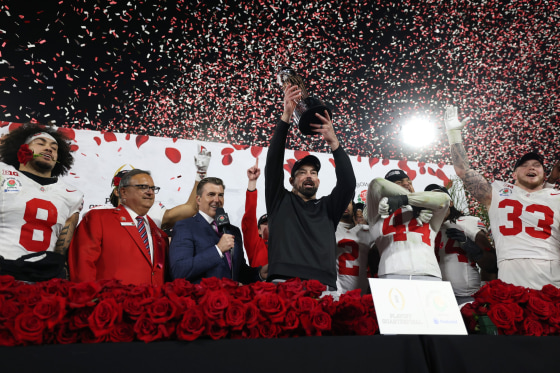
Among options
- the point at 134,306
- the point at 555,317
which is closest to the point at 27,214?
the point at 134,306

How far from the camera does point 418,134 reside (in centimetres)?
443

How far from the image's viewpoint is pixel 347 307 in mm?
1114

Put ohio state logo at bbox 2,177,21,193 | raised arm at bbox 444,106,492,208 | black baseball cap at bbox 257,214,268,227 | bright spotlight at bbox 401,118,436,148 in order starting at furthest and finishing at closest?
bright spotlight at bbox 401,118,436,148 → black baseball cap at bbox 257,214,268,227 → raised arm at bbox 444,106,492,208 → ohio state logo at bbox 2,177,21,193

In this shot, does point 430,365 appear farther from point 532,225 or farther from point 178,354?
point 532,225

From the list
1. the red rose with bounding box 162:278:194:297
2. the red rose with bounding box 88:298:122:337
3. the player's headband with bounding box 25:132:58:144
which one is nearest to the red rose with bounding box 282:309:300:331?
the red rose with bounding box 162:278:194:297

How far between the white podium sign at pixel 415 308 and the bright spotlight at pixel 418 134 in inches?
135

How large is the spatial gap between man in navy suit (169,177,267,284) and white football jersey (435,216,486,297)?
1.25m

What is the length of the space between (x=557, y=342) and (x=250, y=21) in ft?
11.8

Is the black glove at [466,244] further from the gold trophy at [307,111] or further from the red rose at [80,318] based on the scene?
the red rose at [80,318]

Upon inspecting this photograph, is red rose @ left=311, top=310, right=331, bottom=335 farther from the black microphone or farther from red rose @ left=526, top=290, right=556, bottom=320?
the black microphone

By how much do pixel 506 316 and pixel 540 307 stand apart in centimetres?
12

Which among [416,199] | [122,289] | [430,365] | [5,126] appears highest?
[5,126]

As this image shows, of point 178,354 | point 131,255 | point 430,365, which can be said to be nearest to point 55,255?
point 131,255

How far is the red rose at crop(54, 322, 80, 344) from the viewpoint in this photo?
34.9 inches
